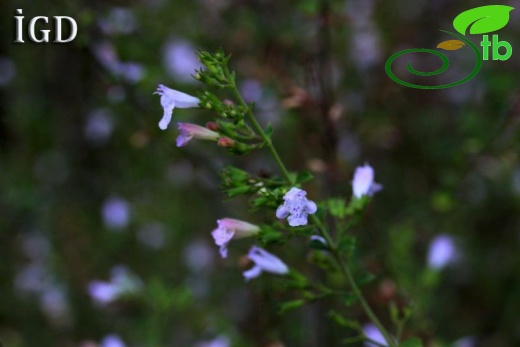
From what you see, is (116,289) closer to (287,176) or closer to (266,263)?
(266,263)

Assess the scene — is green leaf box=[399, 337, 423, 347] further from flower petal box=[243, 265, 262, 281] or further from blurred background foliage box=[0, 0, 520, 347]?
blurred background foliage box=[0, 0, 520, 347]

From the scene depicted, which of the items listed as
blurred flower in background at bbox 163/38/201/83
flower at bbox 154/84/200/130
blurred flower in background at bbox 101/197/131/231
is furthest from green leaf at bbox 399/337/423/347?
blurred flower in background at bbox 163/38/201/83

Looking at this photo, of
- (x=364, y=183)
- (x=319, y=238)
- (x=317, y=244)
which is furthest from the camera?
(x=364, y=183)

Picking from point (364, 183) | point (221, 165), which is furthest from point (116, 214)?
point (364, 183)

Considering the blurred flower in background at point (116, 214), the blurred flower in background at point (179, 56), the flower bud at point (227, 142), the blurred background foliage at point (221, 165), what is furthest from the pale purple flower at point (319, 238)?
the blurred flower in background at point (179, 56)

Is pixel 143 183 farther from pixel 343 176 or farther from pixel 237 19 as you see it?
pixel 343 176
